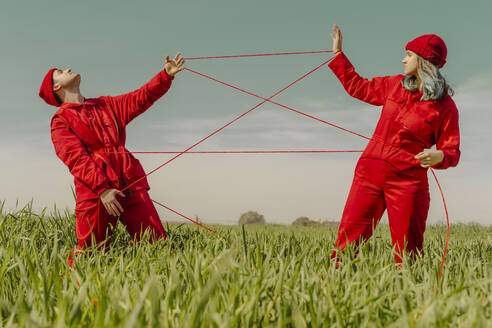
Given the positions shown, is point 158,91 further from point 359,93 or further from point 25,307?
point 25,307

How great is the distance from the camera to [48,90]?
11.5 feet

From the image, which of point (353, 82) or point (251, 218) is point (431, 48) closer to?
point (353, 82)

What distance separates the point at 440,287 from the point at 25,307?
5.75 feet

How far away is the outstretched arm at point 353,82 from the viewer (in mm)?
3320

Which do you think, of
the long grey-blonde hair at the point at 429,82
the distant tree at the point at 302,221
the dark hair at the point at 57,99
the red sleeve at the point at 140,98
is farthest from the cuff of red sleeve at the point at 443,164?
the distant tree at the point at 302,221

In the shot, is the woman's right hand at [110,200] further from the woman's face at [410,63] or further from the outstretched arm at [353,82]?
the woman's face at [410,63]

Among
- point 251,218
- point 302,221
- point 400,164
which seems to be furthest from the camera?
point 251,218

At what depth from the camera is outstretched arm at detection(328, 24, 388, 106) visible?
3.32 meters

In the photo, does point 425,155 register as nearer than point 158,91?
Yes

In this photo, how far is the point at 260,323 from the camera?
1581 millimetres

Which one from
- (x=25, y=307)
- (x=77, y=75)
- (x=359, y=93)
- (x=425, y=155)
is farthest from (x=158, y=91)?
(x=25, y=307)

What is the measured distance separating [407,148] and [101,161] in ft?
7.52

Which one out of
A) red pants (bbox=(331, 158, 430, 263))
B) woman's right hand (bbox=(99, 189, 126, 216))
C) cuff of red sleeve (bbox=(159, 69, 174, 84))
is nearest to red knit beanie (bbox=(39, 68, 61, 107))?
cuff of red sleeve (bbox=(159, 69, 174, 84))

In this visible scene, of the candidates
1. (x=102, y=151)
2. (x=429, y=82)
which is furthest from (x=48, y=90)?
(x=429, y=82)
